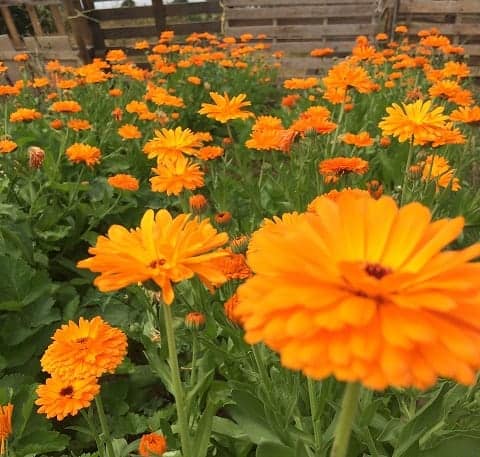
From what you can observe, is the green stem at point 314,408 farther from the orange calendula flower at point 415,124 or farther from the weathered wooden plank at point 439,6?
the weathered wooden plank at point 439,6

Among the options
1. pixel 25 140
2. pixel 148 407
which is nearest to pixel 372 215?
pixel 148 407

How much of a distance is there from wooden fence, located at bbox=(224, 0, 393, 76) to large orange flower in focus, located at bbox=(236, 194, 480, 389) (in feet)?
24.6

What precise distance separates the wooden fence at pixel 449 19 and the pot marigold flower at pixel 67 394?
6834 millimetres

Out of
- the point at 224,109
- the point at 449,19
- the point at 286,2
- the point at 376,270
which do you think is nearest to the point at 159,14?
the point at 286,2

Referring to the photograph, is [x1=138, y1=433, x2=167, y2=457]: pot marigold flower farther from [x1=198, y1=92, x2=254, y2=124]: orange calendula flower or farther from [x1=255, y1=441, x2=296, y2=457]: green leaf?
[x1=198, y1=92, x2=254, y2=124]: orange calendula flower

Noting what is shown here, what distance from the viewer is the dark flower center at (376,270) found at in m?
0.68

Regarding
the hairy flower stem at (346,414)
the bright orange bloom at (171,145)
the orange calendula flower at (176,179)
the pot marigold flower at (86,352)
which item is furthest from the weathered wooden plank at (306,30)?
the hairy flower stem at (346,414)

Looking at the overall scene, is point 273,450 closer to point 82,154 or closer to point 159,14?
point 82,154

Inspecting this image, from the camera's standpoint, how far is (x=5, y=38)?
19.3 feet

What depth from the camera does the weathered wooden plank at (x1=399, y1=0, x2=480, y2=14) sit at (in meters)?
6.68

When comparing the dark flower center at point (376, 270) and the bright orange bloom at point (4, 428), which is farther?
the bright orange bloom at point (4, 428)

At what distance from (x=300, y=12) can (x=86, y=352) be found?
24.7 ft

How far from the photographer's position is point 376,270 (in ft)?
2.26

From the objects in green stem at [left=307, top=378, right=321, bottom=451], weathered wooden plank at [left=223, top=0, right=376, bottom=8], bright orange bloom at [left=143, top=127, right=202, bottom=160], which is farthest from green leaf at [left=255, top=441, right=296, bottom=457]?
weathered wooden plank at [left=223, top=0, right=376, bottom=8]
